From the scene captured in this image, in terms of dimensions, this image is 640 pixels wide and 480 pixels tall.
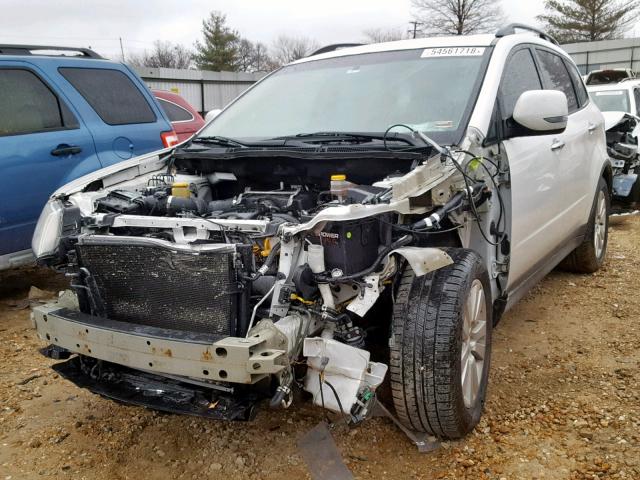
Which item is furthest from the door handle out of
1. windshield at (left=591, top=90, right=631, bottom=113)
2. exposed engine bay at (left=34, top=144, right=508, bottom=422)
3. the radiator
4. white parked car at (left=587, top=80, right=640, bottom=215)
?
windshield at (left=591, top=90, right=631, bottom=113)

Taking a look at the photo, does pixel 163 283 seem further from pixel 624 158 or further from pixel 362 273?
pixel 624 158

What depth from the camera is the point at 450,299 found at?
8.20 ft

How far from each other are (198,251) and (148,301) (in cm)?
38

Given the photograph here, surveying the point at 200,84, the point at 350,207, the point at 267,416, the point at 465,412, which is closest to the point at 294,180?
the point at 350,207

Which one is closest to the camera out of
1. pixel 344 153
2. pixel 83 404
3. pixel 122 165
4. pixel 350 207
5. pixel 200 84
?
pixel 350 207

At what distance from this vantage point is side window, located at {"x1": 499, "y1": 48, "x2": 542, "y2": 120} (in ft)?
11.1

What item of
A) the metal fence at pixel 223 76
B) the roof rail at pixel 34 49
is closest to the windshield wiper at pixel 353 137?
the roof rail at pixel 34 49

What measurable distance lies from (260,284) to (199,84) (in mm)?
19298

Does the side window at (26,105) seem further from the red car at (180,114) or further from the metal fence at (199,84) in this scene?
the metal fence at (199,84)

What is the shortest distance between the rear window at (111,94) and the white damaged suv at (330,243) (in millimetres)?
2109

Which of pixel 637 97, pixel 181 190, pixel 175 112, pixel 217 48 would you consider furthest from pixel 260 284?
pixel 217 48

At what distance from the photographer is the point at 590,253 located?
514 centimetres

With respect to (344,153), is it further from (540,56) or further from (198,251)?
(540,56)

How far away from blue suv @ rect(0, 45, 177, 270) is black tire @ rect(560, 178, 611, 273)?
3937mm
